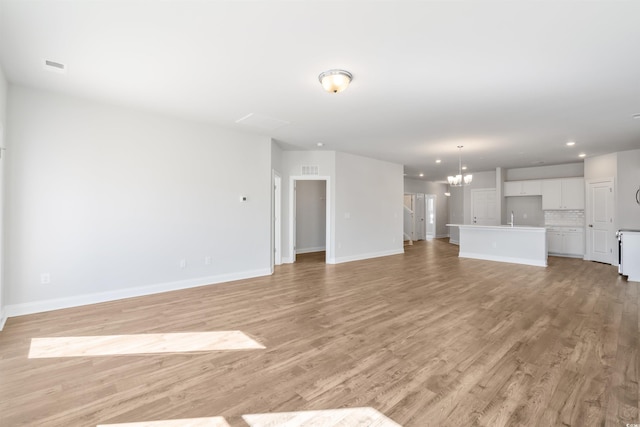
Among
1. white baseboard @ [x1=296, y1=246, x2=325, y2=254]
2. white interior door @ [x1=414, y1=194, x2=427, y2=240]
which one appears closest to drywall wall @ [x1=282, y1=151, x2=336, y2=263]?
white baseboard @ [x1=296, y1=246, x2=325, y2=254]

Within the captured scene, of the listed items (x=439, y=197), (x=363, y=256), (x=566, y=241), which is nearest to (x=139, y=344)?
(x=363, y=256)

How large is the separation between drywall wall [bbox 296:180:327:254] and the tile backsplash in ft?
22.6

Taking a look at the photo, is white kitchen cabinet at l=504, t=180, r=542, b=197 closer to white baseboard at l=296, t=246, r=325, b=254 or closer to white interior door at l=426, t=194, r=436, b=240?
white interior door at l=426, t=194, r=436, b=240

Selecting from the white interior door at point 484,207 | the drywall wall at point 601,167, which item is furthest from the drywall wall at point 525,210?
the drywall wall at point 601,167

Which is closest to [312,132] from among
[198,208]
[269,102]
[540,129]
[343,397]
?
[269,102]

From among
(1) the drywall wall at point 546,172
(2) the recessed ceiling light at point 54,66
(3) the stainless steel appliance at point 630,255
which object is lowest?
(3) the stainless steel appliance at point 630,255

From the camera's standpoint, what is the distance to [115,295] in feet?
13.6

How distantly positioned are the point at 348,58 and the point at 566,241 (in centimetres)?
902

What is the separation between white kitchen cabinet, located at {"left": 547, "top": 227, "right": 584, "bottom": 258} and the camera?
7.92 m

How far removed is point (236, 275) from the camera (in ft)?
17.6

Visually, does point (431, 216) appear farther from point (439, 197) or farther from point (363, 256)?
point (363, 256)

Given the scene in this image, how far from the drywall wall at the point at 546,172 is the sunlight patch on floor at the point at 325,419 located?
10.1m

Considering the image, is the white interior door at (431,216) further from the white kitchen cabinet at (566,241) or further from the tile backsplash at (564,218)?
the white kitchen cabinet at (566,241)

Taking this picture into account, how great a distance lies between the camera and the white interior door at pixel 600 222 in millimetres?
6949
